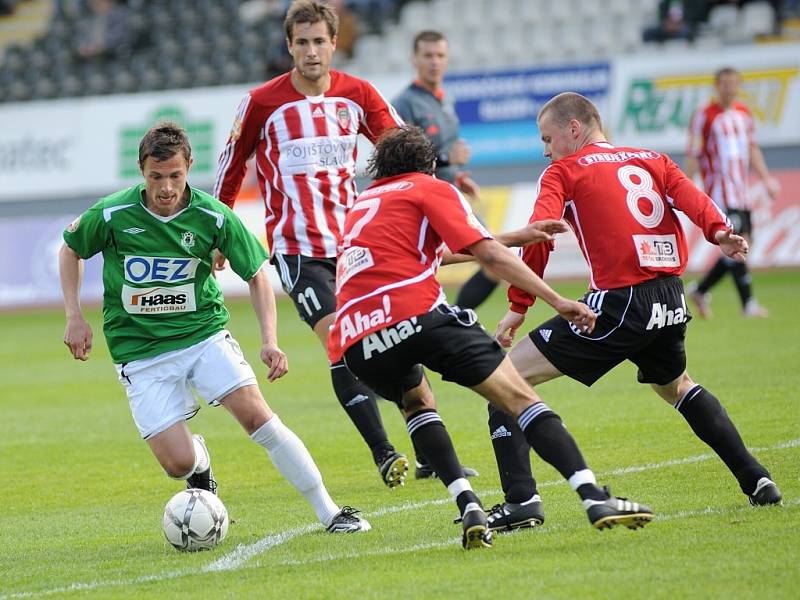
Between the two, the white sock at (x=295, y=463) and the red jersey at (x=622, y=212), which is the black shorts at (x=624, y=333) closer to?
the red jersey at (x=622, y=212)

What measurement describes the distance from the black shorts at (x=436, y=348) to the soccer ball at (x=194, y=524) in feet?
3.54

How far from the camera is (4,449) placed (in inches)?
382

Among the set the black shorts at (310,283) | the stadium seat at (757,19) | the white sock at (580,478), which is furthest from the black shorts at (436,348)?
the stadium seat at (757,19)

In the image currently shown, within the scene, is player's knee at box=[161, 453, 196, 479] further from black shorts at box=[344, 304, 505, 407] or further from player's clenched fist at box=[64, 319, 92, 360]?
black shorts at box=[344, 304, 505, 407]

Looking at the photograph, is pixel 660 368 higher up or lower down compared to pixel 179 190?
lower down

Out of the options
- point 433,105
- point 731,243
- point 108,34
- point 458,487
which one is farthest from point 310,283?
point 108,34

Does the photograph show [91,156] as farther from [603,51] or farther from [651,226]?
[651,226]

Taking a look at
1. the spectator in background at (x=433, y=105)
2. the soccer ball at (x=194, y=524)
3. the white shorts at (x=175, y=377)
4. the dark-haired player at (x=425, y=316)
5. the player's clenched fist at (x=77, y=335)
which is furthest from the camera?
the spectator in background at (x=433, y=105)

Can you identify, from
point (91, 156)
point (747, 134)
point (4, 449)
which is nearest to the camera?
point (4, 449)

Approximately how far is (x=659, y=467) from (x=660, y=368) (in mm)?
1262

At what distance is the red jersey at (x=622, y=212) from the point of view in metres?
5.90

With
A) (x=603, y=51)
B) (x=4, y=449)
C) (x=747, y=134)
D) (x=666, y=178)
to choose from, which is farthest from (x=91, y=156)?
(x=666, y=178)

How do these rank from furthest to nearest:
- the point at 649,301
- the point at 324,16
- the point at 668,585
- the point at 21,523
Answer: the point at 324,16 < the point at 21,523 < the point at 649,301 < the point at 668,585

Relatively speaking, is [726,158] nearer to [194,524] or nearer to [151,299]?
[151,299]
